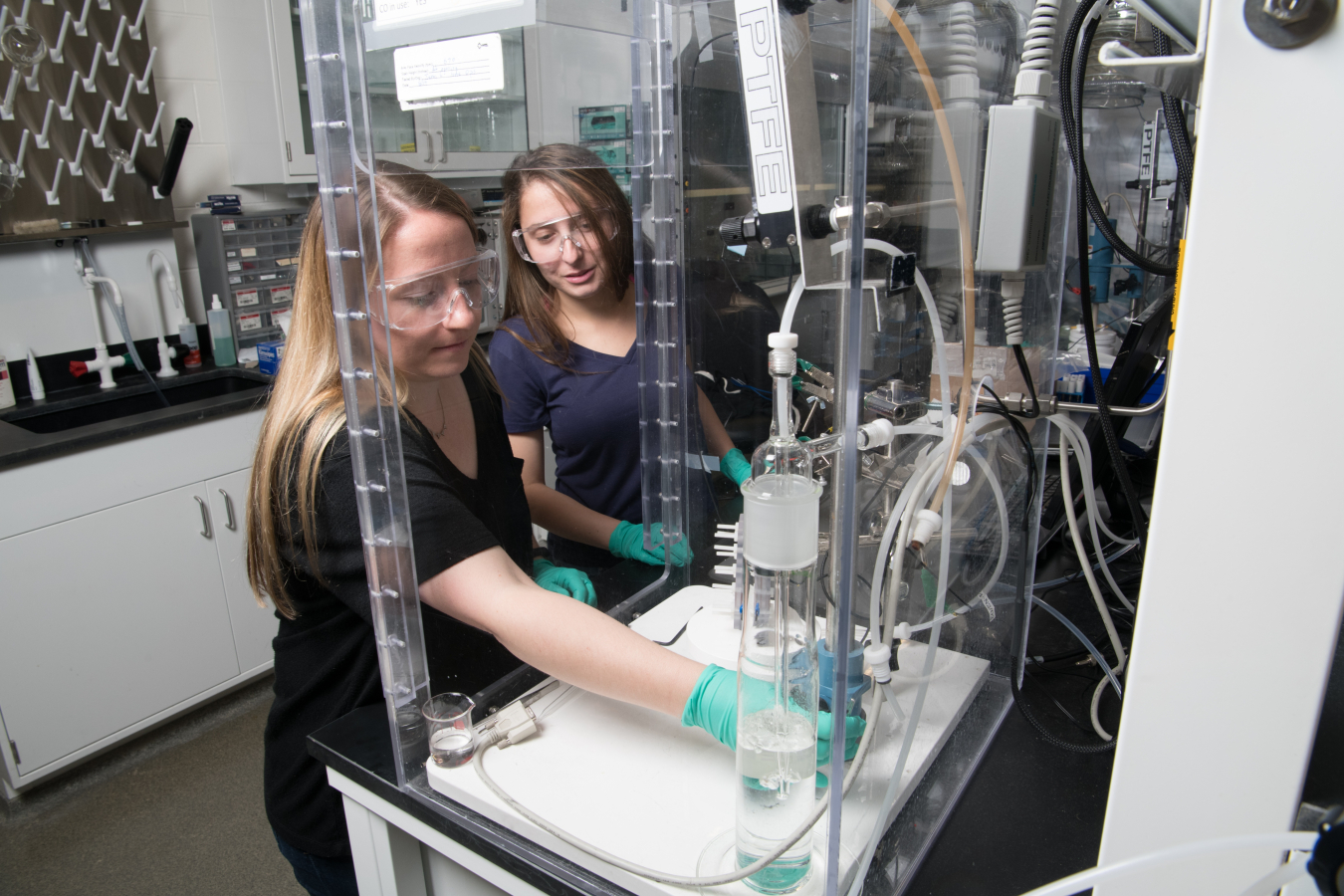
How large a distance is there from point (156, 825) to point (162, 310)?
1.56 m

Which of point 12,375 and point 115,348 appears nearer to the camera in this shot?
point 12,375

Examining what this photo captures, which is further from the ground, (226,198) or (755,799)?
(226,198)

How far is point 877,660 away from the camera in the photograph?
0.68m

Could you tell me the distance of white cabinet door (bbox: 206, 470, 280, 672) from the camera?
92.4 inches

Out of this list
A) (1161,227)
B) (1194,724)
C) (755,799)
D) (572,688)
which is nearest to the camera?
(1194,724)

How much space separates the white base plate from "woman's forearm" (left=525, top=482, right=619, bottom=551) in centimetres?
51

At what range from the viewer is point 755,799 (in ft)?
2.02

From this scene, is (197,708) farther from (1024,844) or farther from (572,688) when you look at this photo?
(1024,844)

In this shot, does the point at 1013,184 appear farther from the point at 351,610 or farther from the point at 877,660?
the point at 351,610

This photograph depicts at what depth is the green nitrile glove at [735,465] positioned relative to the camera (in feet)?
3.10

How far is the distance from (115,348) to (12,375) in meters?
0.28

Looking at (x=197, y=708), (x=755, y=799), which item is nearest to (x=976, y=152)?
(x=755, y=799)

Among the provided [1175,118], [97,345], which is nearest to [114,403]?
[97,345]

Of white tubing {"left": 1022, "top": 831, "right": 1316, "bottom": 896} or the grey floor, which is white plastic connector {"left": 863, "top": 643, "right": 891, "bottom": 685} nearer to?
white tubing {"left": 1022, "top": 831, "right": 1316, "bottom": 896}
